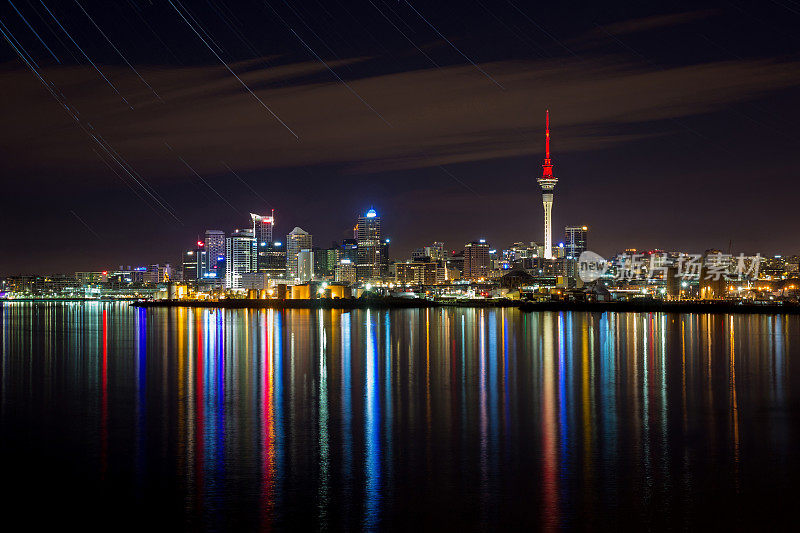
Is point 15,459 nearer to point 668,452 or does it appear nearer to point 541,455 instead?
point 541,455

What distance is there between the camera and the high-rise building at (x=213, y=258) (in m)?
147

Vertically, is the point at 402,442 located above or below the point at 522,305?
above

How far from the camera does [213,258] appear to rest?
14912cm

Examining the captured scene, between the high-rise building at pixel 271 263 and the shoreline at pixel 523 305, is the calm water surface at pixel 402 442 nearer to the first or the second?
the shoreline at pixel 523 305

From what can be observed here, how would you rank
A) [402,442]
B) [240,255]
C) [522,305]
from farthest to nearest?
[240,255], [522,305], [402,442]

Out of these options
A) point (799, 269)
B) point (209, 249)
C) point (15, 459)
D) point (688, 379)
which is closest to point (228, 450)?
point (15, 459)

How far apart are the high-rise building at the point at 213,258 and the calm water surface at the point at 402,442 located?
126624 mm

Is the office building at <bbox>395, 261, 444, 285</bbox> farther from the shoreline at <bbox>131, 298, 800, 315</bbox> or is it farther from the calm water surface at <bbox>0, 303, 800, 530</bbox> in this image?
the calm water surface at <bbox>0, 303, 800, 530</bbox>

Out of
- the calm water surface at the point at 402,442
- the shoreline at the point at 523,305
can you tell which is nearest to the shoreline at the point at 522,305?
the shoreline at the point at 523,305

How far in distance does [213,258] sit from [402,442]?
14293 centimetres

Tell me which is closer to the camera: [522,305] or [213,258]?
[522,305]

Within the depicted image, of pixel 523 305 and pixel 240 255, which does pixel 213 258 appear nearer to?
pixel 240 255

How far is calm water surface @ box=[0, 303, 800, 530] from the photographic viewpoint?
26.9 feet

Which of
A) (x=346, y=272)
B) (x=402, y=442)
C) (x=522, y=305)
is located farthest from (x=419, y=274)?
(x=402, y=442)
